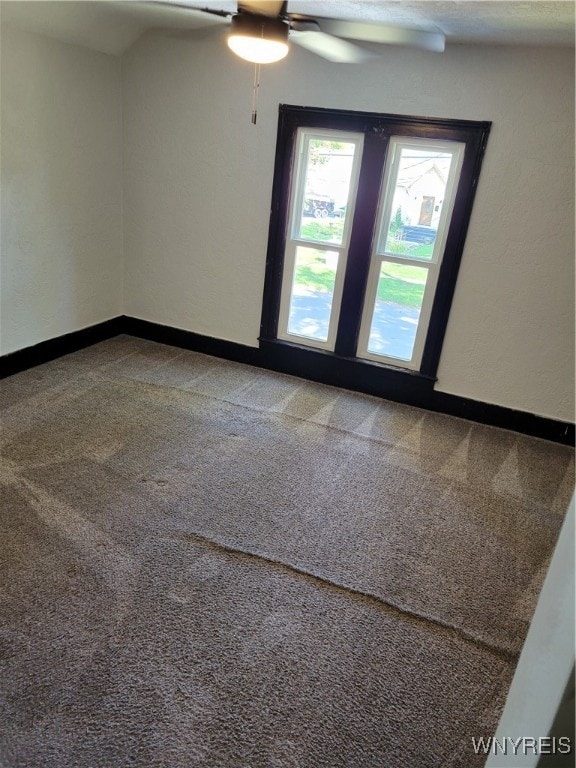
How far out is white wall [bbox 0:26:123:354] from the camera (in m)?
3.52

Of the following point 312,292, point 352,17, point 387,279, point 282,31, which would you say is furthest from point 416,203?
point 282,31

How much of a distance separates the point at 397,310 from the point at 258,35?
2199 millimetres

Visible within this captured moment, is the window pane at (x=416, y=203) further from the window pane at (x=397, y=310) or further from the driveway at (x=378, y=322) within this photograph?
the driveway at (x=378, y=322)

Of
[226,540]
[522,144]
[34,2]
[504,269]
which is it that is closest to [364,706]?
[226,540]

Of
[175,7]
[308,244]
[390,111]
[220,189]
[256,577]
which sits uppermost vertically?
[175,7]

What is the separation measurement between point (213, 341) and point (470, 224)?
87.0 inches

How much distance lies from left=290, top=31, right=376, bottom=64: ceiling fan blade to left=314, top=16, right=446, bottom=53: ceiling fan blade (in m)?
0.10

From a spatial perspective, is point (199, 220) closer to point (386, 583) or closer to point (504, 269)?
point (504, 269)

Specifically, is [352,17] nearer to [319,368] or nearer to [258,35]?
[258,35]

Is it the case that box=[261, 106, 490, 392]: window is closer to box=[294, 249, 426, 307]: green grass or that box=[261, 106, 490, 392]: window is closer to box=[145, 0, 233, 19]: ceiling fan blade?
box=[294, 249, 426, 307]: green grass

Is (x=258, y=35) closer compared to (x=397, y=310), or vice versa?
(x=258, y=35)

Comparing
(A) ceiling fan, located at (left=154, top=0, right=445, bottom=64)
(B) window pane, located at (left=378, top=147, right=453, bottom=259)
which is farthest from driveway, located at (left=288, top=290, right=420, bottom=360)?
(A) ceiling fan, located at (left=154, top=0, right=445, bottom=64)

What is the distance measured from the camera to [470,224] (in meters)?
3.56

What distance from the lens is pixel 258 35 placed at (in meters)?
2.20
